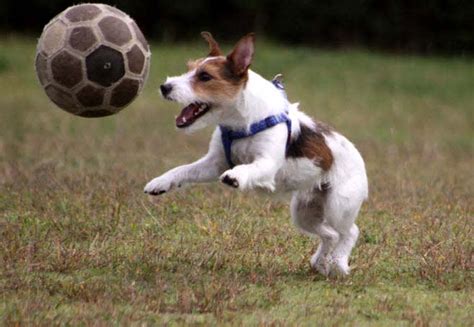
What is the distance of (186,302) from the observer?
5656mm

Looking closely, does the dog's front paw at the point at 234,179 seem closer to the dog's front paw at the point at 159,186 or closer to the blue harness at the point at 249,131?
the blue harness at the point at 249,131

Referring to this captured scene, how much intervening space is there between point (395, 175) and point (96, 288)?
594 centimetres

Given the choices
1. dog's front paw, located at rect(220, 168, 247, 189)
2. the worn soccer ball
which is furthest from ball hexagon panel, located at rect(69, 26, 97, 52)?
dog's front paw, located at rect(220, 168, 247, 189)

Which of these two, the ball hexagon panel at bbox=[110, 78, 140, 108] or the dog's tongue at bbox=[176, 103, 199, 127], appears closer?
the dog's tongue at bbox=[176, 103, 199, 127]

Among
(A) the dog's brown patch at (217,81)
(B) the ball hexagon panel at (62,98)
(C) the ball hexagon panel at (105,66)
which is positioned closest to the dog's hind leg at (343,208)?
(A) the dog's brown patch at (217,81)

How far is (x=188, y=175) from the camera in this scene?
6645mm

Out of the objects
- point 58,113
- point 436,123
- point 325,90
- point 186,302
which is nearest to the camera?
point 186,302

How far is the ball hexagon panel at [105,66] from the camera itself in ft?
22.6

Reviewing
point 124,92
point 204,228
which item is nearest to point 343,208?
point 204,228

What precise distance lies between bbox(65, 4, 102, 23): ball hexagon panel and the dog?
86 centimetres

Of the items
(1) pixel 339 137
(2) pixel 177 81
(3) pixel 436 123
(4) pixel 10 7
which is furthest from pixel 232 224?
(4) pixel 10 7

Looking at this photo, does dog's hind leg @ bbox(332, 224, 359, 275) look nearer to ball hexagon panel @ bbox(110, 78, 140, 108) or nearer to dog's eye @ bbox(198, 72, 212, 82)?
dog's eye @ bbox(198, 72, 212, 82)

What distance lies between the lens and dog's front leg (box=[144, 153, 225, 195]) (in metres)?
6.58

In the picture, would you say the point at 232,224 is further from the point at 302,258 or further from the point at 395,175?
the point at 395,175
